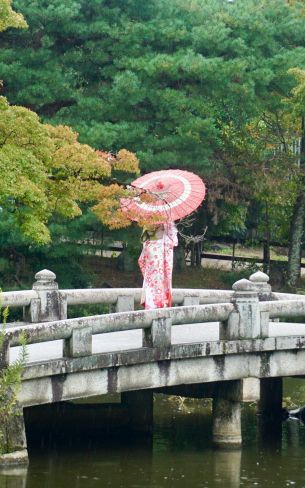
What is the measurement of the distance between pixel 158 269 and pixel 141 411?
2.04 m

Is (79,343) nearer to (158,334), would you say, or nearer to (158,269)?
(158,334)

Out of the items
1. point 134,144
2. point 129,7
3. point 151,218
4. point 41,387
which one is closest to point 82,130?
point 134,144

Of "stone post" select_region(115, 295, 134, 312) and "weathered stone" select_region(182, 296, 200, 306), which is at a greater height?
"weathered stone" select_region(182, 296, 200, 306)

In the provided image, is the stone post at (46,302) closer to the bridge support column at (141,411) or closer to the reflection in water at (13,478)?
the bridge support column at (141,411)

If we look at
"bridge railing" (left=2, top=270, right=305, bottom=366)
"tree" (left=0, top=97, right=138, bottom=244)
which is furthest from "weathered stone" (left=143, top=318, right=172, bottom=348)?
"tree" (left=0, top=97, right=138, bottom=244)

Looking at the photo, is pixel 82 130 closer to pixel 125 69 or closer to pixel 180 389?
pixel 125 69

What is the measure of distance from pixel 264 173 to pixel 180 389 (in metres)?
17.4

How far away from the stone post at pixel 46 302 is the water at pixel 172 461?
1.82 metres

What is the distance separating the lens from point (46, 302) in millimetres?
21719

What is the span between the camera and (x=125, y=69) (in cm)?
3672

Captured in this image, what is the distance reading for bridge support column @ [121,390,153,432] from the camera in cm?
2216

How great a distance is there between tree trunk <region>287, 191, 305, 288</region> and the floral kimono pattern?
1751cm

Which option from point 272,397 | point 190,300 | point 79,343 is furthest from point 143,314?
point 272,397

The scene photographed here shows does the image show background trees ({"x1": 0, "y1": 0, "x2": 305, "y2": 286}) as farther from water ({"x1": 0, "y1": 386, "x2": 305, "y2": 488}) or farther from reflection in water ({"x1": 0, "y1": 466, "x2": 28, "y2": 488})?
reflection in water ({"x1": 0, "y1": 466, "x2": 28, "y2": 488})
